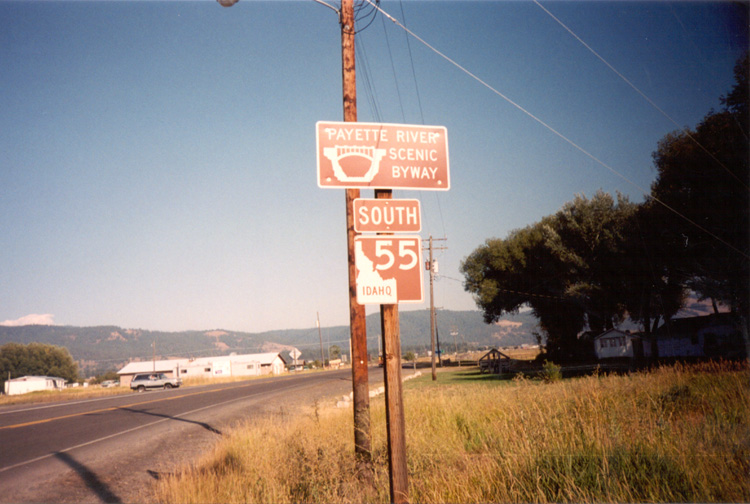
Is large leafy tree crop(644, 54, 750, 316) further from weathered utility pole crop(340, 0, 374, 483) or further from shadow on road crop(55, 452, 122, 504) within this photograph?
shadow on road crop(55, 452, 122, 504)

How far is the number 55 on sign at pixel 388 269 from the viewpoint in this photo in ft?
12.5

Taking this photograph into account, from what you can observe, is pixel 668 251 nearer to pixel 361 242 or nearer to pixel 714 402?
pixel 714 402

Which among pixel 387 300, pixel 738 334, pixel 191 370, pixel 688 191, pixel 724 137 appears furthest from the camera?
pixel 191 370

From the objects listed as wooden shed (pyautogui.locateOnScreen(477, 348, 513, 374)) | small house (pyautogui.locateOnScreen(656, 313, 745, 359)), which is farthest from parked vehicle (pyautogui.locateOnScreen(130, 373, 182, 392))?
small house (pyautogui.locateOnScreen(656, 313, 745, 359))

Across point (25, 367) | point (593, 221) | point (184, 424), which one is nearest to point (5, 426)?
point (184, 424)

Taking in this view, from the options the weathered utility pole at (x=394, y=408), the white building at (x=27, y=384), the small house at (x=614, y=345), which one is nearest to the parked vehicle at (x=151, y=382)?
the small house at (x=614, y=345)

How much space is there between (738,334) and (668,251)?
1322 cm

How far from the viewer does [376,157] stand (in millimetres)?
4277

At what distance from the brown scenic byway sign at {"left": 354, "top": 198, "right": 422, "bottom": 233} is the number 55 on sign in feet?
0.39

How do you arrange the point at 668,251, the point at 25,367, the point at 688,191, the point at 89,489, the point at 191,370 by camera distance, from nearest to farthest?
the point at 89,489 → the point at 688,191 → the point at 668,251 → the point at 191,370 → the point at 25,367

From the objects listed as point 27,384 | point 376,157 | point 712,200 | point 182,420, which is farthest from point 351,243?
point 27,384

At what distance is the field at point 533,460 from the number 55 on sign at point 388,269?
7.69 feet

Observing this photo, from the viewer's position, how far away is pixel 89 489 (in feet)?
25.5

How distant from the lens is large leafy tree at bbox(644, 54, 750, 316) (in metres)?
16.9
